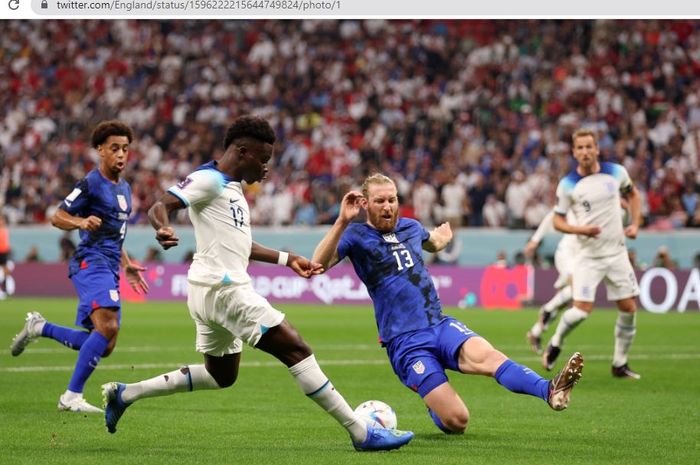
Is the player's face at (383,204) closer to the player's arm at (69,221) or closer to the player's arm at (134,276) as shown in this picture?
the player's arm at (69,221)

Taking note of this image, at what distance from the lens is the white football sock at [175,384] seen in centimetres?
816

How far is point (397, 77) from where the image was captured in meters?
33.2

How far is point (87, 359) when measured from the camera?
391 inches

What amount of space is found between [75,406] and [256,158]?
330 cm

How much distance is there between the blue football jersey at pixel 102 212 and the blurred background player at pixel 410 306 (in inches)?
108

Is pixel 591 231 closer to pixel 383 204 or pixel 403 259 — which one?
pixel 403 259

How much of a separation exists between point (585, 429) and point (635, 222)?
5.17 metres

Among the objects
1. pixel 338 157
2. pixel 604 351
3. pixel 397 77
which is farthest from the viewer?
pixel 397 77

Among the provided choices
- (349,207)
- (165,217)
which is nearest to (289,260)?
(349,207)

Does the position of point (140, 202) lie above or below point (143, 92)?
below

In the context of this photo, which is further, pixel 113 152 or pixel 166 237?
pixel 113 152

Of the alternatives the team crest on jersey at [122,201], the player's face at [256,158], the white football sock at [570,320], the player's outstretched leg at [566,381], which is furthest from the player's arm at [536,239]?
the player's face at [256,158]

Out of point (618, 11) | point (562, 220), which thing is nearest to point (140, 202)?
point (562, 220)

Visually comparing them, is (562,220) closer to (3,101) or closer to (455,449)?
(455,449)
